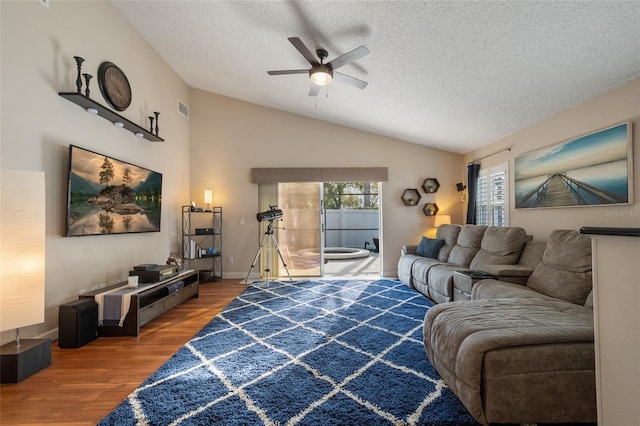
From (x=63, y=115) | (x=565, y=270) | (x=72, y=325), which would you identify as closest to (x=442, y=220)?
(x=565, y=270)

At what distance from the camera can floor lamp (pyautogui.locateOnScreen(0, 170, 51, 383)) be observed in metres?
2.00

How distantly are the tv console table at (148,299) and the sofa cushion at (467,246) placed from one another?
12.5 ft

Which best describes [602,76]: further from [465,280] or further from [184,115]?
[184,115]

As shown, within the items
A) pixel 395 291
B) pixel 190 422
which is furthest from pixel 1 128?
pixel 395 291

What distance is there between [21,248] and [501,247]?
15.2 feet

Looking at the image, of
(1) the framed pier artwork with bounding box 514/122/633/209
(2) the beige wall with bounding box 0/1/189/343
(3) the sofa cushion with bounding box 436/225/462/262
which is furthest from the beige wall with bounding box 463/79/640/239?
(2) the beige wall with bounding box 0/1/189/343

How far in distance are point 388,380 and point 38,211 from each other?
9.24ft

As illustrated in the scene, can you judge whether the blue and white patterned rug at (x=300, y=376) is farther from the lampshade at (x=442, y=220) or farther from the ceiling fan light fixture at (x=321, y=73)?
the ceiling fan light fixture at (x=321, y=73)

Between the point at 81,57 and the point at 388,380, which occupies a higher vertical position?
the point at 81,57

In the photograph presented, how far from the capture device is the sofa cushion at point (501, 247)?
11.5 feet

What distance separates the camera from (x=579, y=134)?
122 inches

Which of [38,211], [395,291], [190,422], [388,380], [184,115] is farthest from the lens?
[184,115]

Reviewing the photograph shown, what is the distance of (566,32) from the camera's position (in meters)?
2.20

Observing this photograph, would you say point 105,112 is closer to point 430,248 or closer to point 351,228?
point 430,248
